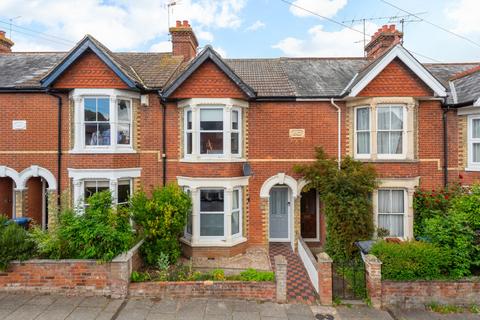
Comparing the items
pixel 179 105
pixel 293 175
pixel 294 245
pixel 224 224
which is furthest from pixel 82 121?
pixel 294 245

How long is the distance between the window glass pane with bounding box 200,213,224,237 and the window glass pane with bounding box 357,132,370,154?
613cm

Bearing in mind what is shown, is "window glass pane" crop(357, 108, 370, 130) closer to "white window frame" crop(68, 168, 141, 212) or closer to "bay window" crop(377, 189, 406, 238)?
"bay window" crop(377, 189, 406, 238)

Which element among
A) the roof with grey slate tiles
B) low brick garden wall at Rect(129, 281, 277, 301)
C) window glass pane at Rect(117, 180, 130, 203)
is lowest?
low brick garden wall at Rect(129, 281, 277, 301)

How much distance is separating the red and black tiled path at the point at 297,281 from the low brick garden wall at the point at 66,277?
4557 millimetres

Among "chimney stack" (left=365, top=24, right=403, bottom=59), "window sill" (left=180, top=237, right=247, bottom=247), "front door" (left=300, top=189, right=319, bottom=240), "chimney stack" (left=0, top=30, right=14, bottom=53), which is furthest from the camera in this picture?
"chimney stack" (left=0, top=30, right=14, bottom=53)

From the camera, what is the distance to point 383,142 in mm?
10289

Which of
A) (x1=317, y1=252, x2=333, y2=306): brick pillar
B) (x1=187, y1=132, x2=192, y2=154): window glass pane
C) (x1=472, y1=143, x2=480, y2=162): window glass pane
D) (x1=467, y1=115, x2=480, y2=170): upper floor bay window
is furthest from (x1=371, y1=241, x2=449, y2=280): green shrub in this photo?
(x1=187, y1=132, x2=192, y2=154): window glass pane

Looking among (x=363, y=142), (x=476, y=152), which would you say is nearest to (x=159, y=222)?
(x=363, y=142)

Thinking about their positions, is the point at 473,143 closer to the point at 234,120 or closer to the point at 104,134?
the point at 234,120

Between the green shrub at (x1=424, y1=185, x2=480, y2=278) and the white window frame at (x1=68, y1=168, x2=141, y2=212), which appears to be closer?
the green shrub at (x1=424, y1=185, x2=480, y2=278)

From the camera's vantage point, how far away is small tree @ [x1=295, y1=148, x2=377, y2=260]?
927 centimetres

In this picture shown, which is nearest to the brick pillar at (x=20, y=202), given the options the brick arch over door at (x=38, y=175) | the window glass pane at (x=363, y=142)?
the brick arch over door at (x=38, y=175)

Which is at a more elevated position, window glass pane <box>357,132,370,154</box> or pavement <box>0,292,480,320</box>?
window glass pane <box>357,132,370,154</box>

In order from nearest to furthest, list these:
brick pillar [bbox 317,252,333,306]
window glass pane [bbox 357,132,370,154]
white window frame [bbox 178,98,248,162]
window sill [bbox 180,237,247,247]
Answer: brick pillar [bbox 317,252,333,306]
window sill [bbox 180,237,247,247]
white window frame [bbox 178,98,248,162]
window glass pane [bbox 357,132,370,154]
